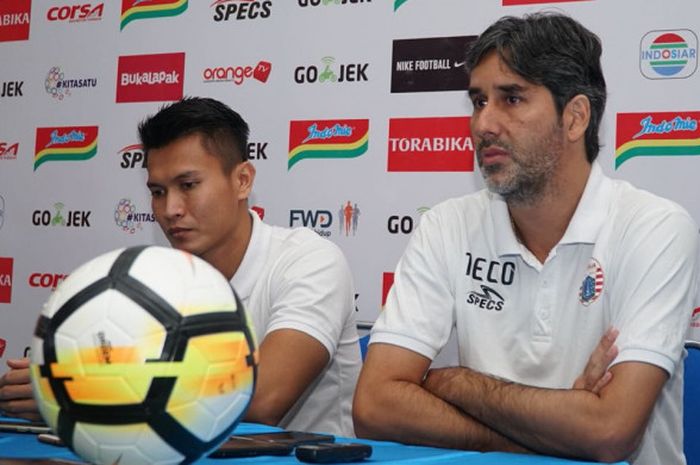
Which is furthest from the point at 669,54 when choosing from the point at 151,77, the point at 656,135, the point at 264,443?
the point at 264,443

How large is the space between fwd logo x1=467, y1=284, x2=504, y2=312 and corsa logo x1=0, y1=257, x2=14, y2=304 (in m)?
2.59

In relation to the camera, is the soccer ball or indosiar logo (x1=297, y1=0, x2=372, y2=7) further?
indosiar logo (x1=297, y1=0, x2=372, y2=7)

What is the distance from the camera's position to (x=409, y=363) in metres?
1.98

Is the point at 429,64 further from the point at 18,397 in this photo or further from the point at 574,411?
the point at 18,397

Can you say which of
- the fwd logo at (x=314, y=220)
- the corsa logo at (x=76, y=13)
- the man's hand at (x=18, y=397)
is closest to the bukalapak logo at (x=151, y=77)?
the corsa logo at (x=76, y=13)

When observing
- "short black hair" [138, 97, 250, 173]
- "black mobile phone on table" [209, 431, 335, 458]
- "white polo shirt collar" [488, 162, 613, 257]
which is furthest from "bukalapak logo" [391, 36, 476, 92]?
"black mobile phone on table" [209, 431, 335, 458]

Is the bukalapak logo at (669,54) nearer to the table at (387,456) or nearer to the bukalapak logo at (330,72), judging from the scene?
the bukalapak logo at (330,72)

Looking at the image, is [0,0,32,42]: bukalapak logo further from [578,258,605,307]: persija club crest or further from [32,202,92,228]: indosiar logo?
[578,258,605,307]: persija club crest

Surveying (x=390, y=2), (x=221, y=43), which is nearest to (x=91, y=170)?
(x=221, y=43)

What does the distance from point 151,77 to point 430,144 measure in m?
1.27

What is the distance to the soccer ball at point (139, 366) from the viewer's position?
95cm

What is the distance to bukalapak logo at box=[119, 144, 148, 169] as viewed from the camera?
12.4 ft

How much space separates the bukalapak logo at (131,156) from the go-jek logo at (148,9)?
1.72 ft

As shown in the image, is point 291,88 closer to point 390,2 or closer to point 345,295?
point 390,2
